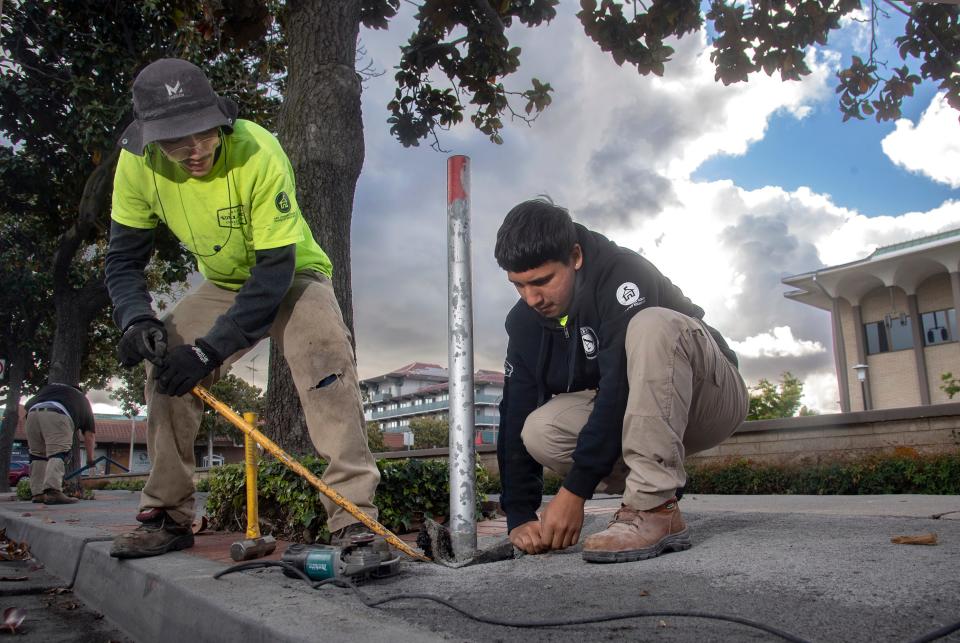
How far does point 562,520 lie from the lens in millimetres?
2443

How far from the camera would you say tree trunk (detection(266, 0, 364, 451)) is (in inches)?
183

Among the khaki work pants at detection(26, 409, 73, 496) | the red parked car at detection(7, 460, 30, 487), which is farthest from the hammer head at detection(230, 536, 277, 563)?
the red parked car at detection(7, 460, 30, 487)

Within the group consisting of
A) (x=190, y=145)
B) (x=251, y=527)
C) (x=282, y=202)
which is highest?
(x=190, y=145)

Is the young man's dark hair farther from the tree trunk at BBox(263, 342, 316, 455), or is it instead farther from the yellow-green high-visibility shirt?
the tree trunk at BBox(263, 342, 316, 455)

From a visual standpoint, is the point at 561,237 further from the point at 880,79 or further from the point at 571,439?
the point at 880,79

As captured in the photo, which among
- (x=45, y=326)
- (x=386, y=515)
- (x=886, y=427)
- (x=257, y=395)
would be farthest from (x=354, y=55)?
(x=257, y=395)

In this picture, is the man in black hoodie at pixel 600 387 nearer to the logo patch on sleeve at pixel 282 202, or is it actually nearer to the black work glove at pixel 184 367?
the logo patch on sleeve at pixel 282 202

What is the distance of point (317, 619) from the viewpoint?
1673 millimetres

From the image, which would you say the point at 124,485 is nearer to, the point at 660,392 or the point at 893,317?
the point at 660,392

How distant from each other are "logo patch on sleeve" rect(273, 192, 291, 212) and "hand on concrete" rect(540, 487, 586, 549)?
4.87 feet

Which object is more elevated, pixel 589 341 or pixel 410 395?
pixel 410 395

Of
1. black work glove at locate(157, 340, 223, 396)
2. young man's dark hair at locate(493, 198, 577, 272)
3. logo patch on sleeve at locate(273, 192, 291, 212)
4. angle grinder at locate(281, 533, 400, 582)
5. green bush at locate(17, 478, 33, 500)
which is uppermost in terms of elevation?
logo patch on sleeve at locate(273, 192, 291, 212)

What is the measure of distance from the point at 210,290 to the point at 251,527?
107cm

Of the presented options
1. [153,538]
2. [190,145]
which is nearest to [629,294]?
[190,145]
